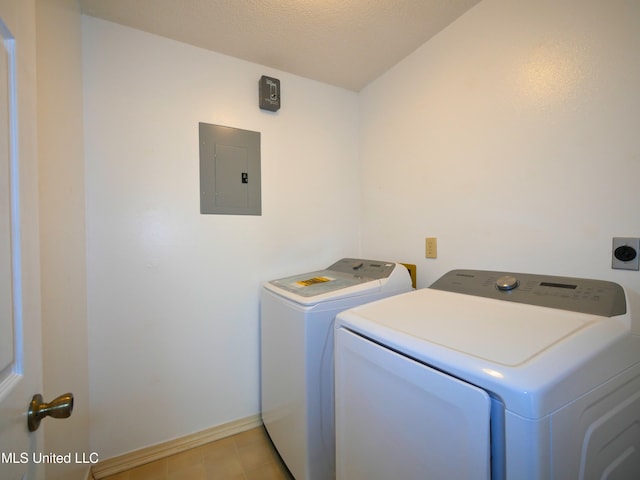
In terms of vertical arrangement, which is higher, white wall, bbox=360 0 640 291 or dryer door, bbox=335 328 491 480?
white wall, bbox=360 0 640 291

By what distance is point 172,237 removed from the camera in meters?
1.47

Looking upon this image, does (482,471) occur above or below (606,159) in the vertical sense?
below

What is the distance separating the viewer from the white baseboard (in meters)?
1.32

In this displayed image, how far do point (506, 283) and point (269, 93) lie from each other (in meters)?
1.69

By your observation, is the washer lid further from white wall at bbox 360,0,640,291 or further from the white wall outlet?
the white wall outlet

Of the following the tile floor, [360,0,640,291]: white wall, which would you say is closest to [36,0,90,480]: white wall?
the tile floor

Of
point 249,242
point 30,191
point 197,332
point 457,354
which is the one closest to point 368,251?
point 249,242

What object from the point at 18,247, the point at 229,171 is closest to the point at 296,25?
the point at 229,171

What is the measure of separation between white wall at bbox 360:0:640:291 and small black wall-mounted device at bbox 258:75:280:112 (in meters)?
0.81

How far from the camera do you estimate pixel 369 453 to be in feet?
2.52

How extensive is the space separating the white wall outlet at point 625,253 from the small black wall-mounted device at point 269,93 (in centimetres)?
180

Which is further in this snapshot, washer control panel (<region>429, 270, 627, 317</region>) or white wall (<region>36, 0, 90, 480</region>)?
white wall (<region>36, 0, 90, 480</region>)

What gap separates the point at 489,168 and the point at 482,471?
121cm

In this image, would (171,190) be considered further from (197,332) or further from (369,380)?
(369,380)
